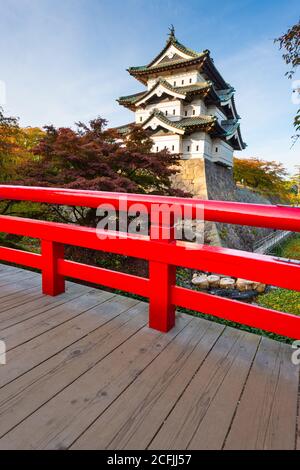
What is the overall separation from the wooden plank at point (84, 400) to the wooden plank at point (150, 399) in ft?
0.13

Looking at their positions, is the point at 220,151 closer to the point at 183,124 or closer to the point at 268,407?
the point at 183,124

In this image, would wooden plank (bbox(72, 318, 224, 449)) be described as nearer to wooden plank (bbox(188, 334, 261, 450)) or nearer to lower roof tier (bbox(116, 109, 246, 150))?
wooden plank (bbox(188, 334, 261, 450))

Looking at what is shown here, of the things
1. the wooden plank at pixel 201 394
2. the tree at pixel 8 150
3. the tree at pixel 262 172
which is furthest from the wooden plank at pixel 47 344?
the tree at pixel 262 172

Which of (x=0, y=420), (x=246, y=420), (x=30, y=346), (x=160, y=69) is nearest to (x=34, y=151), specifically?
(x=30, y=346)

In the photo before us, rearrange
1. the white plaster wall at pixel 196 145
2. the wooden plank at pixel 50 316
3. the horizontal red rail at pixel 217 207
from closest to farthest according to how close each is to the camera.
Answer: the horizontal red rail at pixel 217 207, the wooden plank at pixel 50 316, the white plaster wall at pixel 196 145

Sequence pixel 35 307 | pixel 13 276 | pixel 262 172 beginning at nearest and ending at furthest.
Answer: pixel 35 307, pixel 13 276, pixel 262 172

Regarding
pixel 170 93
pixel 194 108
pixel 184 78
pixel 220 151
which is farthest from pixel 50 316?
pixel 184 78

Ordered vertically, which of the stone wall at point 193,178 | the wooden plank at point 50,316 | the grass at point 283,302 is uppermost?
the stone wall at point 193,178

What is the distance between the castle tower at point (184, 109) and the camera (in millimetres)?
14938

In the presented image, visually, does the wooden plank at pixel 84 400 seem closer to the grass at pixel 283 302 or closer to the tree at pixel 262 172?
the grass at pixel 283 302

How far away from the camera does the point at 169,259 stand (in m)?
1.59

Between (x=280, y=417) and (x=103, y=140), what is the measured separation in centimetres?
554

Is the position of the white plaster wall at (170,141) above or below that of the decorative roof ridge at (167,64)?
below

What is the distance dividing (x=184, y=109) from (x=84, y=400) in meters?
17.0
